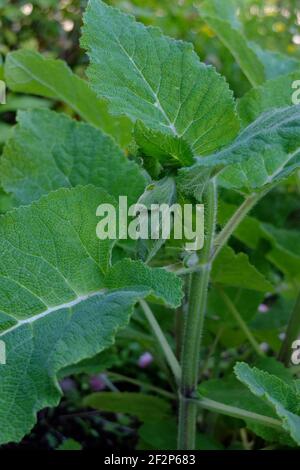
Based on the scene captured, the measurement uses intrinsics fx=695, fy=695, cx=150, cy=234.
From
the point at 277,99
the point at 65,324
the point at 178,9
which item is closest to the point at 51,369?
the point at 65,324

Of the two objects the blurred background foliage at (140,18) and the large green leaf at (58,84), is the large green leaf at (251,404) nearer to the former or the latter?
the large green leaf at (58,84)

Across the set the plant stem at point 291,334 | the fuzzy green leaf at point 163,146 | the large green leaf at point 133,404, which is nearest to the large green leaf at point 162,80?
the fuzzy green leaf at point 163,146

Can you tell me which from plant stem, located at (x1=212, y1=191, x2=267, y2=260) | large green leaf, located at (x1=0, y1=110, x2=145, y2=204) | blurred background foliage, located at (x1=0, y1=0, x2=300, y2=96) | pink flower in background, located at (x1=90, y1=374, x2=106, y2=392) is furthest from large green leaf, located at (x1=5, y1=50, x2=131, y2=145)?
blurred background foliage, located at (x1=0, y1=0, x2=300, y2=96)

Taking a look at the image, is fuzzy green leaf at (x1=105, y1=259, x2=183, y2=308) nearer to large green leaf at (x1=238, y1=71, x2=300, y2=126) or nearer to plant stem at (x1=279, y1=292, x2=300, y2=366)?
large green leaf at (x1=238, y1=71, x2=300, y2=126)

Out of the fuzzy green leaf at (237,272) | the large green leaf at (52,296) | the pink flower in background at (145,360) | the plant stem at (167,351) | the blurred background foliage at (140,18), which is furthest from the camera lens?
the blurred background foliage at (140,18)

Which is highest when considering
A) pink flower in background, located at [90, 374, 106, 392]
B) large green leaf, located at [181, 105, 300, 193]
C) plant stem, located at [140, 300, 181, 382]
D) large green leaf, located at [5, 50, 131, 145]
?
large green leaf, located at [5, 50, 131, 145]
